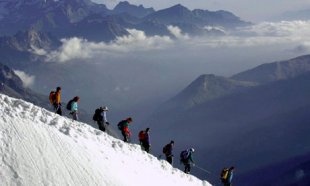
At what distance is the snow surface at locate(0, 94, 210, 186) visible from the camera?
3322 cm

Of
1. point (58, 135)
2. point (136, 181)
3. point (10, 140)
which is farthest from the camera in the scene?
point (136, 181)

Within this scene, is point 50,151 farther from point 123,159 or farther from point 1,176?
point 123,159

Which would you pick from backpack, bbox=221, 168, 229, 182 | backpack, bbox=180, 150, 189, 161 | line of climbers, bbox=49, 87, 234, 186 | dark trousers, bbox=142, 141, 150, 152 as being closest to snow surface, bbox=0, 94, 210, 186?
line of climbers, bbox=49, 87, 234, 186

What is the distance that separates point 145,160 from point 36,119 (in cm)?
1291

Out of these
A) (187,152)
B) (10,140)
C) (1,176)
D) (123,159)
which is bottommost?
(1,176)

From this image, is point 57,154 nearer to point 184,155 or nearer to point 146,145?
point 146,145

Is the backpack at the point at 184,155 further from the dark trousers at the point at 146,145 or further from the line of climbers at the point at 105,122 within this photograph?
the dark trousers at the point at 146,145

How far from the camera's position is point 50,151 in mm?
36062

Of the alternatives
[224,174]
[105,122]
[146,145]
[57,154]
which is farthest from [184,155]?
[57,154]

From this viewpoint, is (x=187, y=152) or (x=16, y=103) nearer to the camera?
(x=16, y=103)

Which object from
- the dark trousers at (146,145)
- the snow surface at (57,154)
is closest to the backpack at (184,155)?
the dark trousers at (146,145)

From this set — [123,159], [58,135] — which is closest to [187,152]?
[123,159]

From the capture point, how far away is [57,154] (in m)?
36.2

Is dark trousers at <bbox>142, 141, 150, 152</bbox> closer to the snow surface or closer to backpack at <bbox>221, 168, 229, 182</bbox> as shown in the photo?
the snow surface
